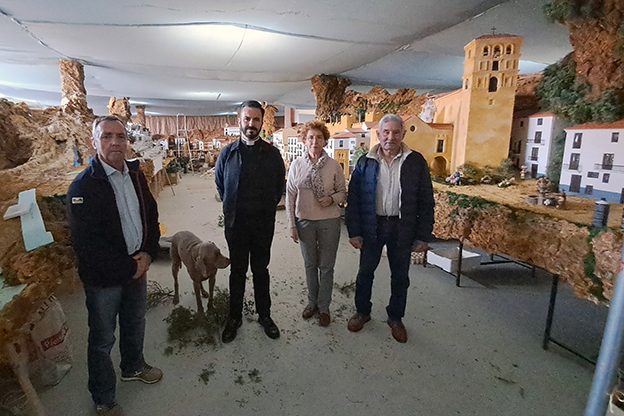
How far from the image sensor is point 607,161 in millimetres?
2012

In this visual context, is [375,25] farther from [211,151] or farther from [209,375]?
[211,151]

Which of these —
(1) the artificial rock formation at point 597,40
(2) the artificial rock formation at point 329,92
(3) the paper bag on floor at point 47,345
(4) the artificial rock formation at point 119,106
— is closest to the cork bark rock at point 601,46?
(1) the artificial rock formation at point 597,40

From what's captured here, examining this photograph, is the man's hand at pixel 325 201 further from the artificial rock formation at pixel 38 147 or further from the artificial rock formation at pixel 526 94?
the artificial rock formation at pixel 38 147

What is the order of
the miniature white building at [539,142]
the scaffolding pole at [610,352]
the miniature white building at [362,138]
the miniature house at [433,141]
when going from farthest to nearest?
the miniature white building at [362,138]
the miniature house at [433,141]
the miniature white building at [539,142]
the scaffolding pole at [610,352]

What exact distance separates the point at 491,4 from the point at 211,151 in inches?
583

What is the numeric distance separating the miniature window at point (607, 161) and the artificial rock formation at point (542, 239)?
43 centimetres

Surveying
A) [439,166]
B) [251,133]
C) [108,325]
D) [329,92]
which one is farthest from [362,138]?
[108,325]

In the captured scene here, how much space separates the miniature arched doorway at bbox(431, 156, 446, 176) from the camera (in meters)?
3.32

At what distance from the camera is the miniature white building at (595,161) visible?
1944 millimetres

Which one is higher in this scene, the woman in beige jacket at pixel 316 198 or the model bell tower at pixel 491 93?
the model bell tower at pixel 491 93

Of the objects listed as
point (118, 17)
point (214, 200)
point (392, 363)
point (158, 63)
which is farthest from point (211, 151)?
point (392, 363)

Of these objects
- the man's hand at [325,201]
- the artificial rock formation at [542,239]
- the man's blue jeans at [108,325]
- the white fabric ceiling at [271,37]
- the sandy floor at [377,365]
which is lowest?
the sandy floor at [377,365]

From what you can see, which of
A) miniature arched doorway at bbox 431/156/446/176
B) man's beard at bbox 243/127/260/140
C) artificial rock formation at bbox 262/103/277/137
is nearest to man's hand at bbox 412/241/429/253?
miniature arched doorway at bbox 431/156/446/176

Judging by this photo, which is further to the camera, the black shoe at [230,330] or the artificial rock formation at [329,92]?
the artificial rock formation at [329,92]
